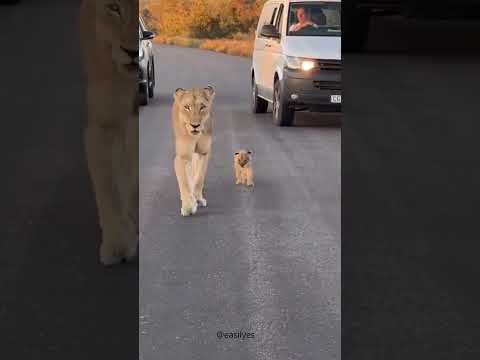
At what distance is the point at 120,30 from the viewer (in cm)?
220

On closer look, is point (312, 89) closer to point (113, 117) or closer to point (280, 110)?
point (280, 110)

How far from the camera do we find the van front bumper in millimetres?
2381

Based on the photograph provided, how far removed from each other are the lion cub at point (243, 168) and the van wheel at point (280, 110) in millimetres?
125

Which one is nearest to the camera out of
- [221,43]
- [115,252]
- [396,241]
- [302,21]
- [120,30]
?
[120,30]

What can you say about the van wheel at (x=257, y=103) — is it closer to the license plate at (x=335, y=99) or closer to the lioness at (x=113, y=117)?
the license plate at (x=335, y=99)

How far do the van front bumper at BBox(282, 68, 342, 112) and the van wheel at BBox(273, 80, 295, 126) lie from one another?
0.06ft

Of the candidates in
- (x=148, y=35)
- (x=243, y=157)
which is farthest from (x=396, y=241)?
(x=148, y=35)

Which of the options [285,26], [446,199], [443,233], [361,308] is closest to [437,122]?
[446,199]

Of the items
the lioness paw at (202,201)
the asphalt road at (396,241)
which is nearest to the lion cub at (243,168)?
the lioness paw at (202,201)

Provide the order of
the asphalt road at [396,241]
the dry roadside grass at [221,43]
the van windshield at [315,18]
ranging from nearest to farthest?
1. the van windshield at [315,18]
2. the dry roadside grass at [221,43]
3. the asphalt road at [396,241]

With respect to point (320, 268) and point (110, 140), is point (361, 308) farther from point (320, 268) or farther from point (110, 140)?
point (110, 140)

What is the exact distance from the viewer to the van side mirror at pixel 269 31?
8.14 ft

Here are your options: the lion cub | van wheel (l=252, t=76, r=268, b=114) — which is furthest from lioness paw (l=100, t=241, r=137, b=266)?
van wheel (l=252, t=76, r=268, b=114)

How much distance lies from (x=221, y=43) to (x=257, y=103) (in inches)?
7.3
